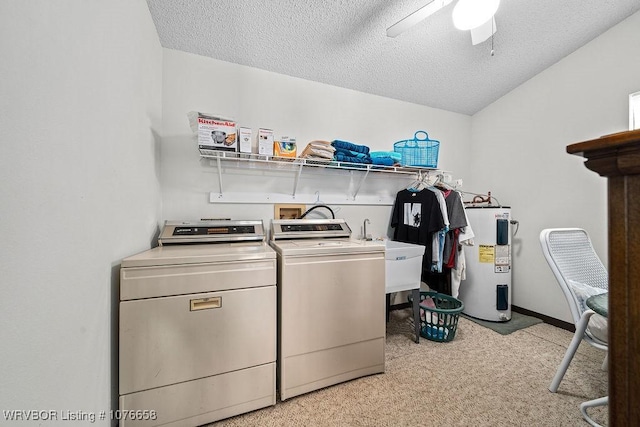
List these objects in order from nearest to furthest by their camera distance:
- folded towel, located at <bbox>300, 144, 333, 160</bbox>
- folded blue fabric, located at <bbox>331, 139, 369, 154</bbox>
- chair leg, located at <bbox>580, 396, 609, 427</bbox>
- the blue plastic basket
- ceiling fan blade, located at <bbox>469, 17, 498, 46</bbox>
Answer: chair leg, located at <bbox>580, 396, 609, 427</bbox>, ceiling fan blade, located at <bbox>469, 17, 498, 46</bbox>, folded towel, located at <bbox>300, 144, 333, 160</bbox>, folded blue fabric, located at <bbox>331, 139, 369, 154</bbox>, the blue plastic basket

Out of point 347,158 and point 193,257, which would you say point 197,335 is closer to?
point 193,257

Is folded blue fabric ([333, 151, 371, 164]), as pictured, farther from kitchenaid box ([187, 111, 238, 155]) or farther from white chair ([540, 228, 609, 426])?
white chair ([540, 228, 609, 426])

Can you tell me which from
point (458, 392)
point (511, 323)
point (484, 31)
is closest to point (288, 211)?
point (458, 392)

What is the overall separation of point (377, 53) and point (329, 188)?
1.24 m

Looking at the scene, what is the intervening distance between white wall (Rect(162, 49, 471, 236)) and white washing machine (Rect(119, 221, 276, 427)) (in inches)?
33.8

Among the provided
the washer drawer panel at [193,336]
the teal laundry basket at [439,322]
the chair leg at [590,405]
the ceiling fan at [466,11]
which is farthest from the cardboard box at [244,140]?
the chair leg at [590,405]

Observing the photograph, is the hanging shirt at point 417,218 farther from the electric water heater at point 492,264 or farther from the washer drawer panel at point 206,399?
the washer drawer panel at point 206,399

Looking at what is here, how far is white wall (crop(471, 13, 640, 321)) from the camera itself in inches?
82.6

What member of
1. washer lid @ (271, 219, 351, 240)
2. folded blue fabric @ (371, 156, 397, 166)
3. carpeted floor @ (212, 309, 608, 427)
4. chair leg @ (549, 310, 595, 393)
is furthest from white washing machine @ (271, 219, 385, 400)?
chair leg @ (549, 310, 595, 393)

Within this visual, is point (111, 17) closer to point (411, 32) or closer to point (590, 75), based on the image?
point (411, 32)

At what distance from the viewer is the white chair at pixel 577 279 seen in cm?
137

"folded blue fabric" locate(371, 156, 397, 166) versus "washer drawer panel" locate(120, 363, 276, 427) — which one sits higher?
"folded blue fabric" locate(371, 156, 397, 166)

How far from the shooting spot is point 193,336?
4.04 ft

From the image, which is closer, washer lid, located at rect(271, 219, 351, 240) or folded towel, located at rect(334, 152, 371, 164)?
washer lid, located at rect(271, 219, 351, 240)
